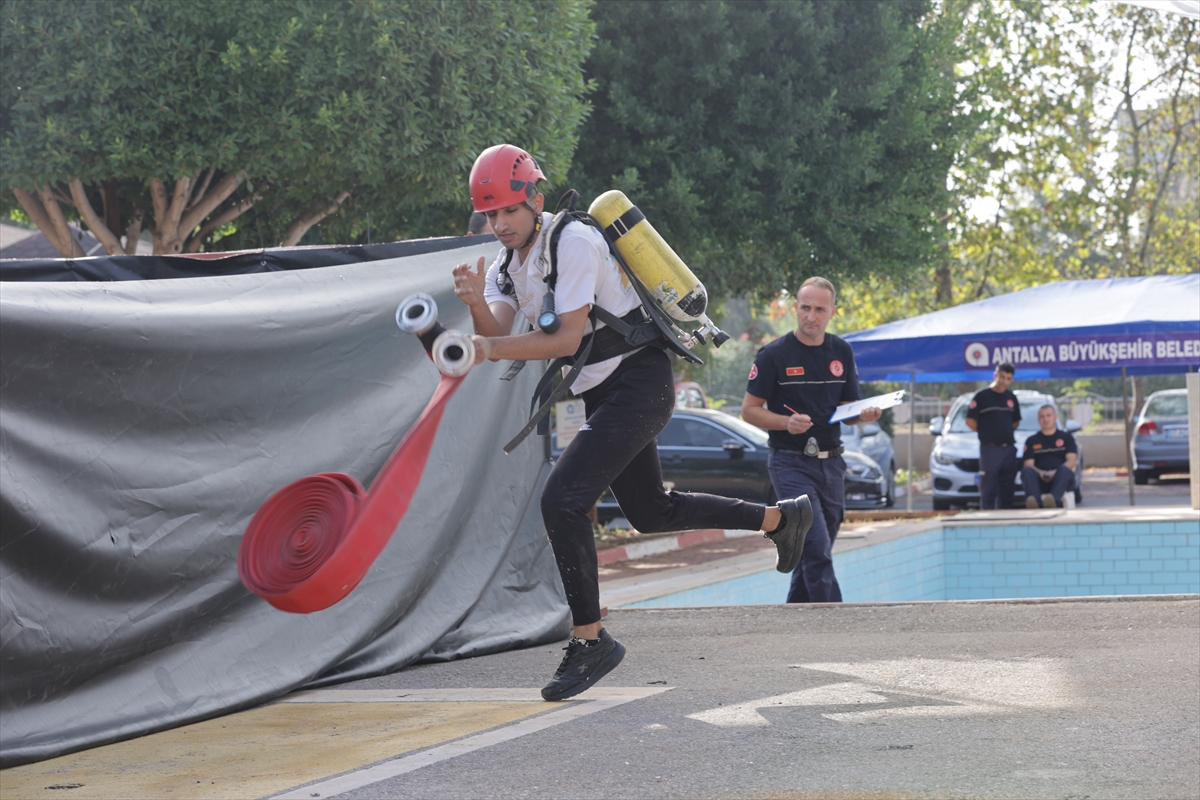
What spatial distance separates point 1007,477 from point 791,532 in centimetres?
1192

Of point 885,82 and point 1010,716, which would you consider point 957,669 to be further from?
point 885,82

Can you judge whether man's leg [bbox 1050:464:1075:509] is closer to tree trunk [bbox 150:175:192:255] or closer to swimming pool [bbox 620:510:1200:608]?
swimming pool [bbox 620:510:1200:608]

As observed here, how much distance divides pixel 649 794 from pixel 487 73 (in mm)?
8656

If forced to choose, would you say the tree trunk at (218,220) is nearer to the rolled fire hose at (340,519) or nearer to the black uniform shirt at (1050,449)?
the rolled fire hose at (340,519)

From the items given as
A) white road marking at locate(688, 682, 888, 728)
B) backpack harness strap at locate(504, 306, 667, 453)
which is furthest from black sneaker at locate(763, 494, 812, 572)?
backpack harness strap at locate(504, 306, 667, 453)

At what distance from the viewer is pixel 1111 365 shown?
15.8m

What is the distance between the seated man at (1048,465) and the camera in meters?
17.3

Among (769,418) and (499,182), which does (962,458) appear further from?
(499,182)

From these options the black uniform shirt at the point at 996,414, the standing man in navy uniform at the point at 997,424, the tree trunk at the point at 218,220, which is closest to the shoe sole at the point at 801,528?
the tree trunk at the point at 218,220

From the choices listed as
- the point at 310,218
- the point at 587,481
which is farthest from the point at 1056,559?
the point at 587,481

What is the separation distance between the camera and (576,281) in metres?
4.70

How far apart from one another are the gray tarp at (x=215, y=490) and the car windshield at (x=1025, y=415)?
51.3 ft

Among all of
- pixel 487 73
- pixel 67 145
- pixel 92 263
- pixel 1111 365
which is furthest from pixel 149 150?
pixel 1111 365

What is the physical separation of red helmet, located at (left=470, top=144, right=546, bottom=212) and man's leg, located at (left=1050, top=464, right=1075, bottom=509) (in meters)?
14.0
